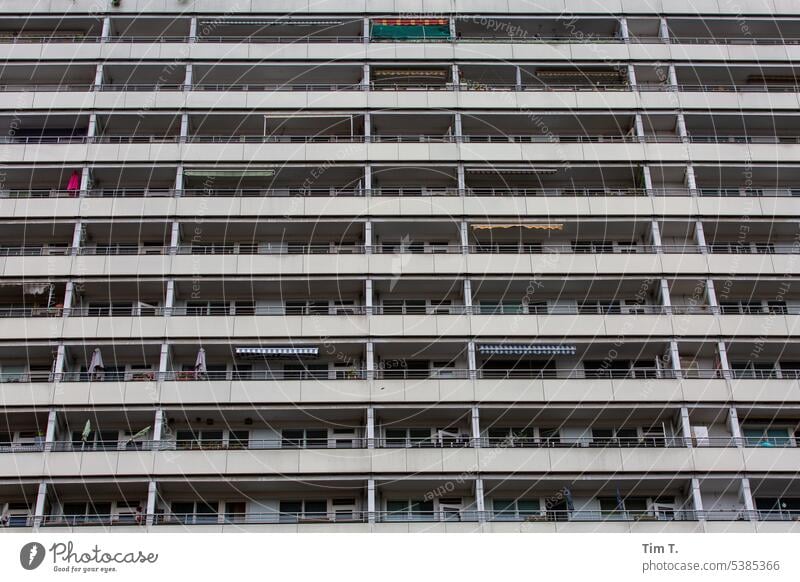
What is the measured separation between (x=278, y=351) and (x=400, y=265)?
7055 mm

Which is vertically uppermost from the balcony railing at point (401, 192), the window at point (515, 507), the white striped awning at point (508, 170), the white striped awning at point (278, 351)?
the white striped awning at point (508, 170)

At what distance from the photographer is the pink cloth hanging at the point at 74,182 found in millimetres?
54938

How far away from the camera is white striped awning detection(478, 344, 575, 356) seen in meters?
49.8

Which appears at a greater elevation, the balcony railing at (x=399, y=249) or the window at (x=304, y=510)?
the balcony railing at (x=399, y=249)

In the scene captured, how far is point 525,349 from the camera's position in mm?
49938

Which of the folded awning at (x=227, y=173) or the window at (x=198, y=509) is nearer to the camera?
the window at (x=198, y=509)

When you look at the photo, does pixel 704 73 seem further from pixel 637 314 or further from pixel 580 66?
pixel 637 314

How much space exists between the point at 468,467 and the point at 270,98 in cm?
2259

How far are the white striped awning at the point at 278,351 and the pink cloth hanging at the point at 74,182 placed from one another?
12676 mm

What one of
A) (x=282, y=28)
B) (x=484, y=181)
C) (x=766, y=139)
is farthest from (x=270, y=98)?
(x=766, y=139)

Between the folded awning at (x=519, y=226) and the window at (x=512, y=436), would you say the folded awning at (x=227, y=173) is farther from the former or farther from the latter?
the window at (x=512, y=436)

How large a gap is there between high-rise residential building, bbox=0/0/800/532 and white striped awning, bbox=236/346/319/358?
0.63 feet

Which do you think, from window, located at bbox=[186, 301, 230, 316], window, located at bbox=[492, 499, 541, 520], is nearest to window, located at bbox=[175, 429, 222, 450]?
window, located at bbox=[186, 301, 230, 316]

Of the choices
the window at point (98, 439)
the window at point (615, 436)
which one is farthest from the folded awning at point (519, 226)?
the window at point (98, 439)
